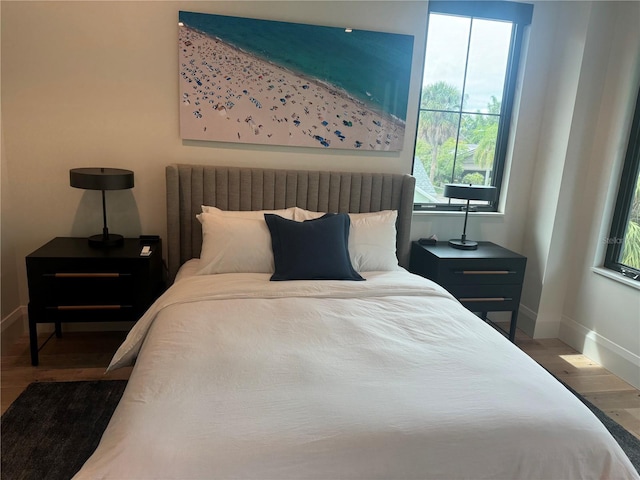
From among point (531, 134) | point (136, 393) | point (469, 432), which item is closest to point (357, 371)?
point (469, 432)

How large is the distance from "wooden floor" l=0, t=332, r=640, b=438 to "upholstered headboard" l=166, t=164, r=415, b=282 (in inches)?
26.7

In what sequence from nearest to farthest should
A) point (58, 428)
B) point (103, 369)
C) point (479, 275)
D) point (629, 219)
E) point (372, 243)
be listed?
point (58, 428), point (103, 369), point (372, 243), point (629, 219), point (479, 275)

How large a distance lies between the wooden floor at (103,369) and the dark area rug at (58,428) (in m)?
0.08

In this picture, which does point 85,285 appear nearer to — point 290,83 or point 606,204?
point 290,83

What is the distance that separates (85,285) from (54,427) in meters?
0.81

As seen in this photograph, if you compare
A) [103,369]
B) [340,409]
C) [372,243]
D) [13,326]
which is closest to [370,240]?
[372,243]

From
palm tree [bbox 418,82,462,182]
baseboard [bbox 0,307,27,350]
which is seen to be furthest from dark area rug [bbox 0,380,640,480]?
palm tree [bbox 418,82,462,182]

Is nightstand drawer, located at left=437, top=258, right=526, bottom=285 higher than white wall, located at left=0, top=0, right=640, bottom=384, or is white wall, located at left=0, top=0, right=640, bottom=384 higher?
white wall, located at left=0, top=0, right=640, bottom=384

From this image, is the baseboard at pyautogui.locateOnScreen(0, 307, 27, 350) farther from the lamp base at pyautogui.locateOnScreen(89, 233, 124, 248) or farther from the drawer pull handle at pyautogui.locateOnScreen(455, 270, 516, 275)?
the drawer pull handle at pyautogui.locateOnScreen(455, 270, 516, 275)

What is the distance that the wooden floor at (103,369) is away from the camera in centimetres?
252

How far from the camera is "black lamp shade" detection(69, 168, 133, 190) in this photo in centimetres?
259

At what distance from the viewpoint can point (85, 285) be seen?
2639mm

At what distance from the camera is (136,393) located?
1.46 metres

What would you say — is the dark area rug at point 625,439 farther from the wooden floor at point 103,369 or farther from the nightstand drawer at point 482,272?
the nightstand drawer at point 482,272
